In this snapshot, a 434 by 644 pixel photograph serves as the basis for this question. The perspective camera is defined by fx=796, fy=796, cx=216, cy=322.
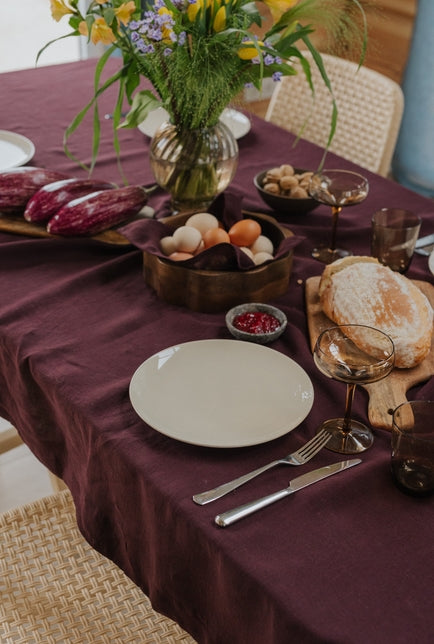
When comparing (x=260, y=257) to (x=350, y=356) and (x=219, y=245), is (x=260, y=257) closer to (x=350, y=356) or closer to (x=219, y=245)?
(x=219, y=245)

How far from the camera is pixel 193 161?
147 cm

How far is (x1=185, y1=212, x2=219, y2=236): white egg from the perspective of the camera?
1359 mm

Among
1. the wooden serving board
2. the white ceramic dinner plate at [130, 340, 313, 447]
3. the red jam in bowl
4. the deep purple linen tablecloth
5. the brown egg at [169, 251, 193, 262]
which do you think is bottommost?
the deep purple linen tablecloth

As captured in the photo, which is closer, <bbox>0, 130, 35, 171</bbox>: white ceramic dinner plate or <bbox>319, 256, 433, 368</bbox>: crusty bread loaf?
<bbox>319, 256, 433, 368</bbox>: crusty bread loaf

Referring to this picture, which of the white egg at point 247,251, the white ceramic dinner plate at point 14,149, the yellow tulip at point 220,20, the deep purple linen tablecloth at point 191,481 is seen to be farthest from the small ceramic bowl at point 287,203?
the white ceramic dinner plate at point 14,149

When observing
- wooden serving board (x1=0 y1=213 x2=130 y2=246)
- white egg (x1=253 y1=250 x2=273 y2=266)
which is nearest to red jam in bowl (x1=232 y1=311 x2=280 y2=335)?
white egg (x1=253 y1=250 x2=273 y2=266)

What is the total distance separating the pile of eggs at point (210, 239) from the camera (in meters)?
1.32

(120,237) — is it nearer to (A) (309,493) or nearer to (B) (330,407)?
(B) (330,407)

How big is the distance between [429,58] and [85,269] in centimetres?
234

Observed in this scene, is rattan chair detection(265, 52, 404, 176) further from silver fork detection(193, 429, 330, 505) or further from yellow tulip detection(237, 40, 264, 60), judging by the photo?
silver fork detection(193, 429, 330, 505)

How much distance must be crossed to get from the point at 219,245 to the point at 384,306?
0.87 ft

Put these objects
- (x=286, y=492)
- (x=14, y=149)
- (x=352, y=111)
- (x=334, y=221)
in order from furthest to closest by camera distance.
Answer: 1. (x=352, y=111)
2. (x=14, y=149)
3. (x=334, y=221)
4. (x=286, y=492)

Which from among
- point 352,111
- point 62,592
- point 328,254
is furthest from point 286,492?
point 352,111

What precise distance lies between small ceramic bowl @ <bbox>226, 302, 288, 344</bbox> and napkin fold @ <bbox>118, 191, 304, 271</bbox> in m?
0.06
